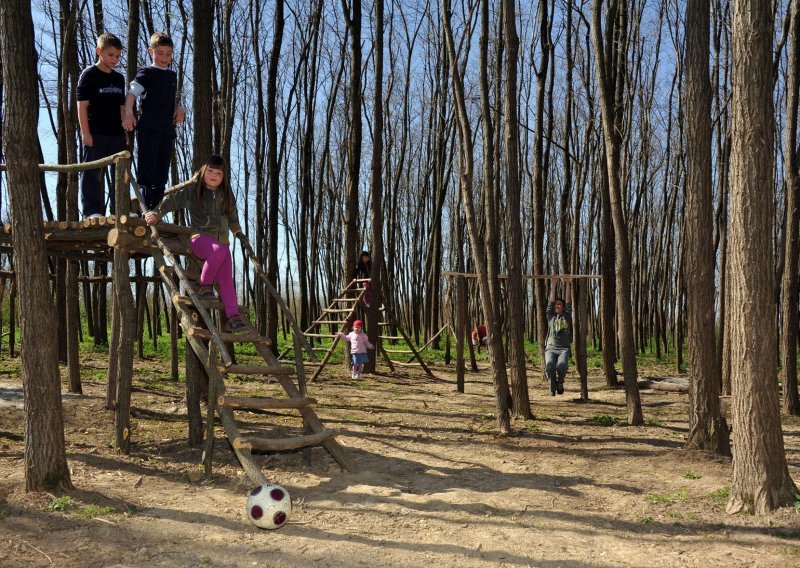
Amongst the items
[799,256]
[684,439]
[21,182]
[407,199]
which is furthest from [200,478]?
[407,199]

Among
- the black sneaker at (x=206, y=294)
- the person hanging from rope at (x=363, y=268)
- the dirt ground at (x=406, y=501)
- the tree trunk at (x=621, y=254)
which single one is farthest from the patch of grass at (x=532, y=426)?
the person hanging from rope at (x=363, y=268)

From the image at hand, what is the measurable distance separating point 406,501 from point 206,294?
2.60 meters

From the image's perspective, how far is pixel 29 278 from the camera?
4656 millimetres

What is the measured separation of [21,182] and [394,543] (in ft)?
11.8

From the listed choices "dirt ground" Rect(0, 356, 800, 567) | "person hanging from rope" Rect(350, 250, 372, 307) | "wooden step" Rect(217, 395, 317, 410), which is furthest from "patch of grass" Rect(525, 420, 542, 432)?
"person hanging from rope" Rect(350, 250, 372, 307)

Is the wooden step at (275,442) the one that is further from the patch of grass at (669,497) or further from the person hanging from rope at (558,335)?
the person hanging from rope at (558,335)

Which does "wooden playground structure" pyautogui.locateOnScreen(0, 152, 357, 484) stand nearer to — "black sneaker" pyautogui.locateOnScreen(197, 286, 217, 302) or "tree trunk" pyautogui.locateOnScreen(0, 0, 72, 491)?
"black sneaker" pyautogui.locateOnScreen(197, 286, 217, 302)

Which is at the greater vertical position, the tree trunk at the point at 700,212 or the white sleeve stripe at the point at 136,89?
the white sleeve stripe at the point at 136,89

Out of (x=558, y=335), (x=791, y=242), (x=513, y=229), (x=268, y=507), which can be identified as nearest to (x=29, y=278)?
(x=268, y=507)

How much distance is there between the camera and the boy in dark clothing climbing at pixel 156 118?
627 cm

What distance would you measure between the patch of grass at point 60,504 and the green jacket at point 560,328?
7.03 meters

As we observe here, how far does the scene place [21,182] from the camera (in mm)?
4664

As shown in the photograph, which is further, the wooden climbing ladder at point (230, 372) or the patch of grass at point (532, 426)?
the patch of grass at point (532, 426)

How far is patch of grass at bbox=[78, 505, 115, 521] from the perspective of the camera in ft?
14.1
